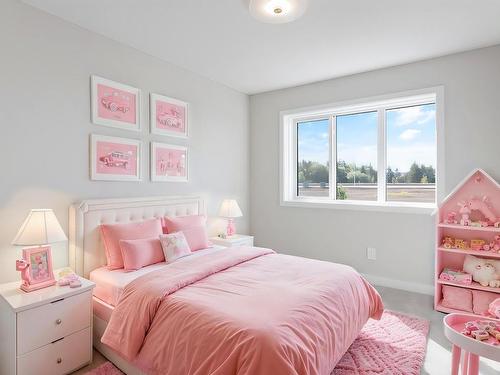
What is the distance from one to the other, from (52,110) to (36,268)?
4.02ft

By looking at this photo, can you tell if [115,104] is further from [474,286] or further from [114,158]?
[474,286]

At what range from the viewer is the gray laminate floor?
2.02m

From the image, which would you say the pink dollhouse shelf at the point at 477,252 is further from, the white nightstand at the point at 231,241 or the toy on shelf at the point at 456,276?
the white nightstand at the point at 231,241

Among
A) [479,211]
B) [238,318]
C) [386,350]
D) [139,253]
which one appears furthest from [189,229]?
[479,211]

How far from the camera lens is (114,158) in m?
2.80

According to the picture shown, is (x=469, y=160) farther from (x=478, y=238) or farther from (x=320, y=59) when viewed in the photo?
(x=320, y=59)

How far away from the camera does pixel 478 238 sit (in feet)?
9.75

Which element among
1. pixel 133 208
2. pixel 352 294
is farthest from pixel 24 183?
pixel 352 294

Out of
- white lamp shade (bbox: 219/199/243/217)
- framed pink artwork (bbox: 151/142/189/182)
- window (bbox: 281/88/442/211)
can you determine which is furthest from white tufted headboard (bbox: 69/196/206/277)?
window (bbox: 281/88/442/211)

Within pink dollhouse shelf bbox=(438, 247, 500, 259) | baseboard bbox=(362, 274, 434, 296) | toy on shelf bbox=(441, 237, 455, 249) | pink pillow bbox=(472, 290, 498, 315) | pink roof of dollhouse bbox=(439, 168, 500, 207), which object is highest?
pink roof of dollhouse bbox=(439, 168, 500, 207)

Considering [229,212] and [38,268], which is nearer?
[38,268]

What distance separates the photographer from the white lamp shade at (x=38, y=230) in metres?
1.98

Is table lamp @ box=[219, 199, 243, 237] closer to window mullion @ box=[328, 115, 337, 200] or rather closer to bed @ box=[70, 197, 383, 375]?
bed @ box=[70, 197, 383, 375]

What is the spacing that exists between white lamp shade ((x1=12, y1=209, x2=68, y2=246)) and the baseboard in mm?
3307
